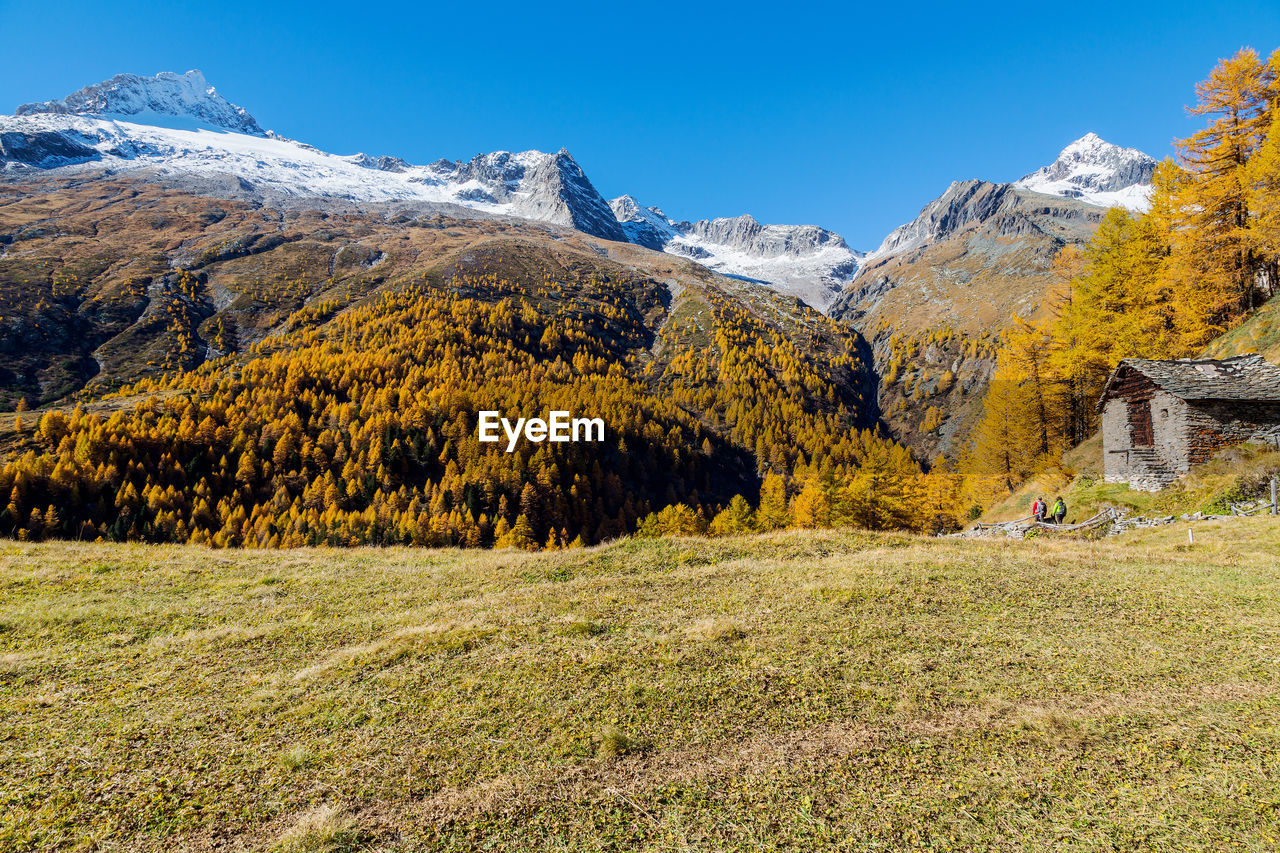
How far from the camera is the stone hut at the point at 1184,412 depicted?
87.5ft

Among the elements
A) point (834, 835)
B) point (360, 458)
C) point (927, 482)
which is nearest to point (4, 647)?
point (834, 835)

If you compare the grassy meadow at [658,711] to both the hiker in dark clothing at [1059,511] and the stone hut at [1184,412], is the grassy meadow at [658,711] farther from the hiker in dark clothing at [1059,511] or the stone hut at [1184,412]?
the stone hut at [1184,412]

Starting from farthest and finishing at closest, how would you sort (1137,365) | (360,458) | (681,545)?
(360,458), (1137,365), (681,545)

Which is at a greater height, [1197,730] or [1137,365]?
[1137,365]

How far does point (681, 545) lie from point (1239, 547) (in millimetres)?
20546

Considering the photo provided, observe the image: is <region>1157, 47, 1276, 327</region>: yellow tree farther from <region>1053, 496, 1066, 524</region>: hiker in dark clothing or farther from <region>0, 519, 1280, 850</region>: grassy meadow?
<region>0, 519, 1280, 850</region>: grassy meadow

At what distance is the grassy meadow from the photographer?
272 inches

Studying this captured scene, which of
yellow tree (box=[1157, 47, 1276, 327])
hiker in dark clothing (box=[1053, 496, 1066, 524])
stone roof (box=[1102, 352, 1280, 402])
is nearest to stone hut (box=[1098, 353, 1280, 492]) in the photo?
stone roof (box=[1102, 352, 1280, 402])

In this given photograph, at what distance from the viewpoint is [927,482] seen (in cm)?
6378

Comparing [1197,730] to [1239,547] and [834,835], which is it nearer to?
[834,835]

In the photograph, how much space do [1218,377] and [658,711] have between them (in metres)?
36.6

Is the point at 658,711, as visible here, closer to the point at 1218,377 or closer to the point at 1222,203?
the point at 1218,377

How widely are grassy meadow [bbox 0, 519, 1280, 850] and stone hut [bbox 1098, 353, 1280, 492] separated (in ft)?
46.3

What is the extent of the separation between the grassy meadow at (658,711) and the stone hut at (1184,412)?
14.1m
